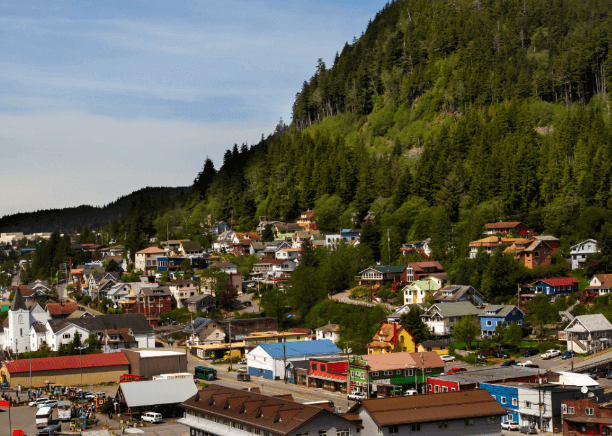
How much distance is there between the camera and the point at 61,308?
92.8 metres

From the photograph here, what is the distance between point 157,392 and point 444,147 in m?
63.3

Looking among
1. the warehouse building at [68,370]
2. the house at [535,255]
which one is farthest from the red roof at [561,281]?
the warehouse building at [68,370]

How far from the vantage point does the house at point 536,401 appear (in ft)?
144

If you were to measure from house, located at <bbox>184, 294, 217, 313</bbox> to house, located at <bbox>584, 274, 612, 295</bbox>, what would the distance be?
4324 cm

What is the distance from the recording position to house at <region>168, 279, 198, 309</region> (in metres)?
93.3

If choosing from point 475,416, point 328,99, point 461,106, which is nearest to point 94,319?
point 475,416

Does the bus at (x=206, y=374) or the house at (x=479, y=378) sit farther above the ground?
the house at (x=479, y=378)

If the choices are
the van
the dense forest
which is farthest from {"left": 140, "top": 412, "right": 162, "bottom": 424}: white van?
the dense forest

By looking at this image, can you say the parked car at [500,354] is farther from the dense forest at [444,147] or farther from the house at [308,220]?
the house at [308,220]

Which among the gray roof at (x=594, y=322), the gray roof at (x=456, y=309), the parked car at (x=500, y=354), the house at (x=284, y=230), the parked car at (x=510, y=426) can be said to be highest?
the house at (x=284, y=230)

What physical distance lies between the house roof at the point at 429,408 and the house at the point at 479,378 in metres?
7.63

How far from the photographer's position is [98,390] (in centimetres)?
5981

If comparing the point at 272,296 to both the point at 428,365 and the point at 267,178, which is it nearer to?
the point at 428,365

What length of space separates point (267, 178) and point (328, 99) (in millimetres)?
29397
